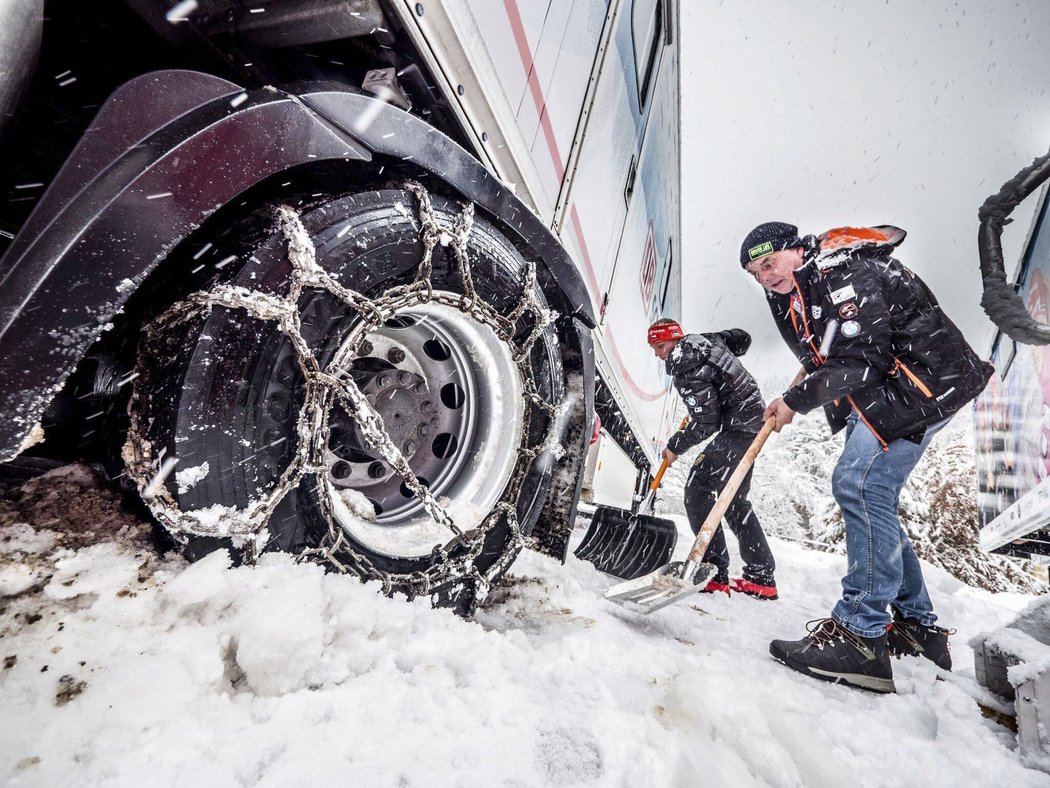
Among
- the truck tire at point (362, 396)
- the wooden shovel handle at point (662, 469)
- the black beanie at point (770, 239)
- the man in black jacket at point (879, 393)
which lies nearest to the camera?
the truck tire at point (362, 396)

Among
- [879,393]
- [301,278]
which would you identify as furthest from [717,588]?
[301,278]

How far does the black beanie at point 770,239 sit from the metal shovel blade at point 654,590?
4.66ft

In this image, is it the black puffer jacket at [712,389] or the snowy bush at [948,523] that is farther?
the snowy bush at [948,523]

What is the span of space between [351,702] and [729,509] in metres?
2.61

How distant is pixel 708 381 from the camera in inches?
118

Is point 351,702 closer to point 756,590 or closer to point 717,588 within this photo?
point 717,588

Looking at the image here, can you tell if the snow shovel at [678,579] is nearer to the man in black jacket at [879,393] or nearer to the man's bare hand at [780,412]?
the man's bare hand at [780,412]

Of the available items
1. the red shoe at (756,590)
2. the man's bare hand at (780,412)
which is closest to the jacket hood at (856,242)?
the man's bare hand at (780,412)

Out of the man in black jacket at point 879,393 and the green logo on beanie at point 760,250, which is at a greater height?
the green logo on beanie at point 760,250

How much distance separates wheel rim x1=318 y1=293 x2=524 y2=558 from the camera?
1.11 metres

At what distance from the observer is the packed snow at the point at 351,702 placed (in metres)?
0.60

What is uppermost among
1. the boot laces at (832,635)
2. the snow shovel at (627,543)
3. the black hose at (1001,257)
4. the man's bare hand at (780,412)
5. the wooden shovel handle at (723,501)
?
the black hose at (1001,257)

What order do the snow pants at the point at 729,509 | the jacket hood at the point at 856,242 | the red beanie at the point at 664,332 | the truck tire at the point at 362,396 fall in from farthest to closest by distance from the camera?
the red beanie at the point at 664,332 → the snow pants at the point at 729,509 → the jacket hood at the point at 856,242 → the truck tire at the point at 362,396

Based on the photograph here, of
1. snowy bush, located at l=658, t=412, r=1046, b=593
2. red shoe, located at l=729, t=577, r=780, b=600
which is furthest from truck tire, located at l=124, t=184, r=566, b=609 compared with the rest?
snowy bush, located at l=658, t=412, r=1046, b=593
